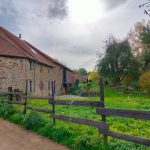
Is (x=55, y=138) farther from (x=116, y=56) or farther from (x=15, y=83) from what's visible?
(x=116, y=56)

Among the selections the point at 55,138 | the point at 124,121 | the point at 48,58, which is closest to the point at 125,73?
the point at 48,58

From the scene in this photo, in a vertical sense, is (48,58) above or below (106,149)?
above

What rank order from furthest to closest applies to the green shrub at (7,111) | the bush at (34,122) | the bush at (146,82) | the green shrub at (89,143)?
the bush at (146,82)
the green shrub at (7,111)
the bush at (34,122)
the green shrub at (89,143)

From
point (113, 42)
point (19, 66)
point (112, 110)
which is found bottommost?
point (112, 110)

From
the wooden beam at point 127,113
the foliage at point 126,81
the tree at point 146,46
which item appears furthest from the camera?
the foliage at point 126,81

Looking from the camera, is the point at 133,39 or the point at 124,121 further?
the point at 133,39

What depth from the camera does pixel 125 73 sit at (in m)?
56.5

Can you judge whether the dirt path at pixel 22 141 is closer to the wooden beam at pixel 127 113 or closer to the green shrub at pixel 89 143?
the green shrub at pixel 89 143

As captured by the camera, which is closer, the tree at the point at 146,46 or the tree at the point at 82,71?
the tree at the point at 146,46

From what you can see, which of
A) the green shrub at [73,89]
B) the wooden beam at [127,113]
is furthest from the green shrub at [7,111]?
the green shrub at [73,89]

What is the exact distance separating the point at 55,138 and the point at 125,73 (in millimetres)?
48807

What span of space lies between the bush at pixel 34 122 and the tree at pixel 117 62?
45204 millimetres

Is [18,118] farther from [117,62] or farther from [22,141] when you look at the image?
[117,62]

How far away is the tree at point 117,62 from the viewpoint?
54.8 metres
